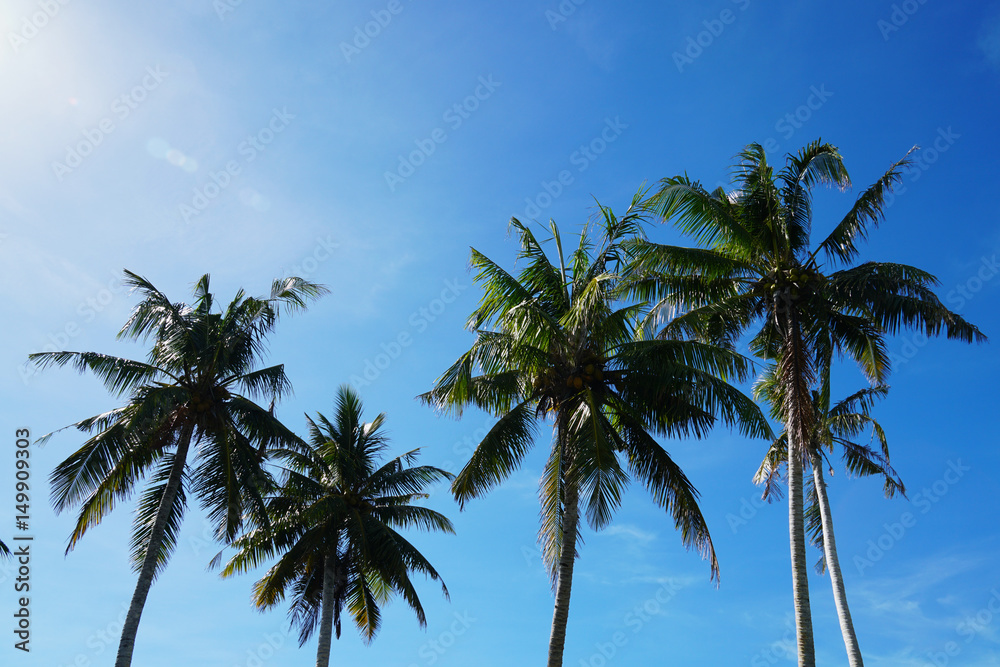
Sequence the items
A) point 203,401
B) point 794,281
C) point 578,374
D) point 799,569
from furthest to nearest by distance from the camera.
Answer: point 203,401
point 794,281
point 578,374
point 799,569

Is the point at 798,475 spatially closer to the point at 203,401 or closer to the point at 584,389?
the point at 584,389

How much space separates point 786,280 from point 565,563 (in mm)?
7819

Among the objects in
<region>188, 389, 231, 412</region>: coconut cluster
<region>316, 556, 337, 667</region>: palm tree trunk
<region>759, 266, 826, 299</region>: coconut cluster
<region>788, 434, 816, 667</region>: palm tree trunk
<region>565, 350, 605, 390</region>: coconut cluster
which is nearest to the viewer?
<region>788, 434, 816, 667</region>: palm tree trunk

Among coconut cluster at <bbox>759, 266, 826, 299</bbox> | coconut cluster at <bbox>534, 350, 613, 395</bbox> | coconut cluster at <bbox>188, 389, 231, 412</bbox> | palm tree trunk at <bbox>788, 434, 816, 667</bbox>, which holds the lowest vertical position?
palm tree trunk at <bbox>788, 434, 816, 667</bbox>

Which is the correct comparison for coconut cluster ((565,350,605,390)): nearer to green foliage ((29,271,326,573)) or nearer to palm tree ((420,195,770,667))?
palm tree ((420,195,770,667))

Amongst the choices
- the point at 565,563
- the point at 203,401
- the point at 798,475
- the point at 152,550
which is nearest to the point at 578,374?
the point at 565,563

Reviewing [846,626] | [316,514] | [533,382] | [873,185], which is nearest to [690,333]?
[533,382]

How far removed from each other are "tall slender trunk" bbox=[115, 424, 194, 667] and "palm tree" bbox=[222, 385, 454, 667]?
382 cm

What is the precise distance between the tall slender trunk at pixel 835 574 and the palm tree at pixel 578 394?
6662 mm

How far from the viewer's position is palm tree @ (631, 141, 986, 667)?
17172 mm

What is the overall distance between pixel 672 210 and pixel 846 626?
11909 mm

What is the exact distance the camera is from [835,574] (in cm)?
2234

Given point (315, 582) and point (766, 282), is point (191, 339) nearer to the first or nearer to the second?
point (315, 582)

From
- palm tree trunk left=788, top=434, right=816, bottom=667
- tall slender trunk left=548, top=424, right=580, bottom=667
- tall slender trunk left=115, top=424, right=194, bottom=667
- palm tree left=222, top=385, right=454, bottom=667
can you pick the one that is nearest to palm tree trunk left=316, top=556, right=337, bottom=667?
palm tree left=222, top=385, right=454, bottom=667
